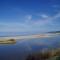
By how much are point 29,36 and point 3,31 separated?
0.32 meters

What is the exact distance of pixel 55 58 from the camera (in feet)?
5.82

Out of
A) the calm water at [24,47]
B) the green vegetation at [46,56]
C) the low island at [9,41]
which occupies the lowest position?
the green vegetation at [46,56]

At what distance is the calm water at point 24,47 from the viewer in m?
1.69

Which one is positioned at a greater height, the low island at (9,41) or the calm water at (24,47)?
the low island at (9,41)

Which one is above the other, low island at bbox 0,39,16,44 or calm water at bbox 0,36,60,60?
low island at bbox 0,39,16,44

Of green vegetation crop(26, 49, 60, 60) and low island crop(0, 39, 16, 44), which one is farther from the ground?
low island crop(0, 39, 16, 44)

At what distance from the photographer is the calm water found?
66.6 inches

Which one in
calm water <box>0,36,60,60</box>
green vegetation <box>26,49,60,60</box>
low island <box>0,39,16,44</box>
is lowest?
green vegetation <box>26,49,60,60</box>

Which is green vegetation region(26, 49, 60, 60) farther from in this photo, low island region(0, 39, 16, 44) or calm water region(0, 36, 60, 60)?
low island region(0, 39, 16, 44)

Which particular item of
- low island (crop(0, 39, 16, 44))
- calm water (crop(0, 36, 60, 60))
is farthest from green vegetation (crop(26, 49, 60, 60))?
low island (crop(0, 39, 16, 44))

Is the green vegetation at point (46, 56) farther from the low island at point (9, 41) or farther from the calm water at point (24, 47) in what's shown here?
the low island at point (9, 41)

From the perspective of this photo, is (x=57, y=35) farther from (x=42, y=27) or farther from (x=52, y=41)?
(x=42, y=27)

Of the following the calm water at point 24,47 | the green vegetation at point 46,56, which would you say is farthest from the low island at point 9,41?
the green vegetation at point 46,56

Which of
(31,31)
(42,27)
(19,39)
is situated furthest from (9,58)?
(42,27)
